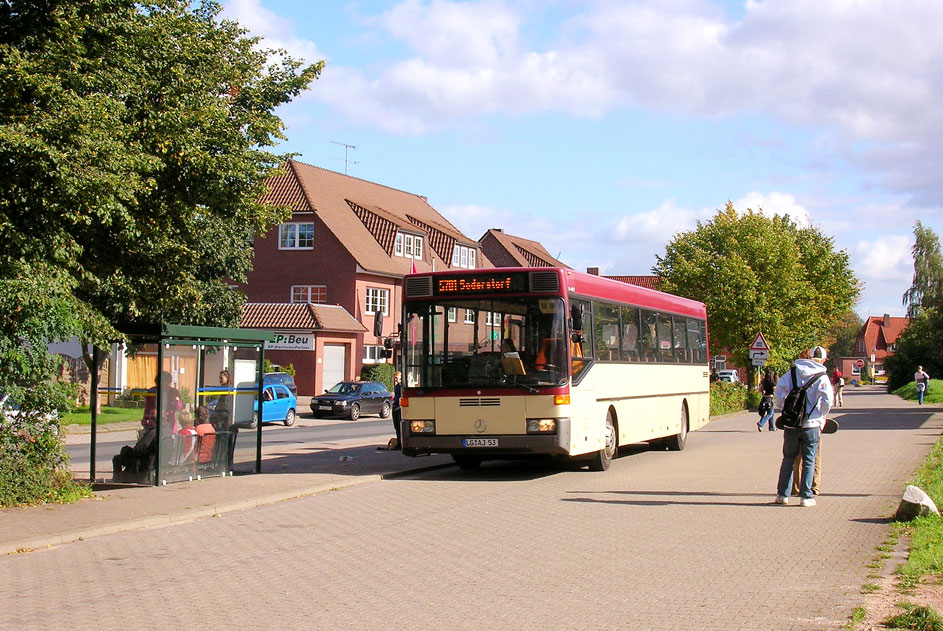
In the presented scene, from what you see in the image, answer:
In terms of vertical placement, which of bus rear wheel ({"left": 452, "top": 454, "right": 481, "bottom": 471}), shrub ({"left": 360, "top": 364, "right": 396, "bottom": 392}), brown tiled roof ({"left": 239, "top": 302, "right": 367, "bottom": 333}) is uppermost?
brown tiled roof ({"left": 239, "top": 302, "right": 367, "bottom": 333})

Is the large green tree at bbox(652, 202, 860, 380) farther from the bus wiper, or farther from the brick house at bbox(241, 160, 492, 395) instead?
the bus wiper

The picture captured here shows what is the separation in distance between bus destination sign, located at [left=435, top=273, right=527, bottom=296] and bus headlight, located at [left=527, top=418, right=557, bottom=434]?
196 centimetres

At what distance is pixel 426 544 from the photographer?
388 inches

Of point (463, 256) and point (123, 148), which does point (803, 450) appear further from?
point (463, 256)

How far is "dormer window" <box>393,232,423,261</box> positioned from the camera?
202 ft

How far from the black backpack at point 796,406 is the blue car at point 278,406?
2500 centimetres

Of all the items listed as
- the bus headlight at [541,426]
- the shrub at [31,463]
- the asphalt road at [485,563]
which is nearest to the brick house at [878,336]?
the bus headlight at [541,426]

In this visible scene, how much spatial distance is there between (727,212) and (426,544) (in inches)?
1982

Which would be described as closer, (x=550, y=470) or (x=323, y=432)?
(x=550, y=470)

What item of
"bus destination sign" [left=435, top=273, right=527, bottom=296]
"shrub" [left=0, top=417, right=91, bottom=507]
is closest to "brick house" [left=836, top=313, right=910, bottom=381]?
"bus destination sign" [left=435, top=273, right=527, bottom=296]

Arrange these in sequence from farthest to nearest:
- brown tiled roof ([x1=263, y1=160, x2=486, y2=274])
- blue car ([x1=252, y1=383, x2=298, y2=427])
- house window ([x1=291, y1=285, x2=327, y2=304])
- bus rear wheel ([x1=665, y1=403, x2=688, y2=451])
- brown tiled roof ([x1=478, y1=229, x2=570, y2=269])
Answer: brown tiled roof ([x1=478, y1=229, x2=570, y2=269])
brown tiled roof ([x1=263, y1=160, x2=486, y2=274])
house window ([x1=291, y1=285, x2=327, y2=304])
blue car ([x1=252, y1=383, x2=298, y2=427])
bus rear wheel ([x1=665, y1=403, x2=688, y2=451])

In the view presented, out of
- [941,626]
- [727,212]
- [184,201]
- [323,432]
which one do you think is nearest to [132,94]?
[184,201]

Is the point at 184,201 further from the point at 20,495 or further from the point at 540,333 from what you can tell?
the point at 540,333

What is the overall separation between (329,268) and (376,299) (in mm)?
3200
